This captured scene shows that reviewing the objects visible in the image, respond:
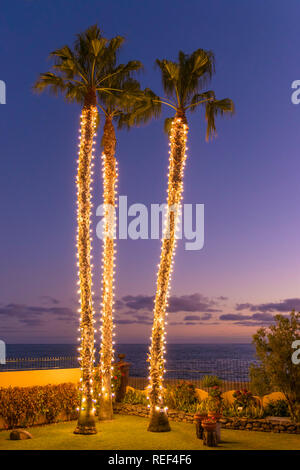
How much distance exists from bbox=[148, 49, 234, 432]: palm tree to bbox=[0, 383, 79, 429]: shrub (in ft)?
10.1

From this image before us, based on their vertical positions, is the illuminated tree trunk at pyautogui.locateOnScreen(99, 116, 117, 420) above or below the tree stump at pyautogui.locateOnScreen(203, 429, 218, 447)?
above

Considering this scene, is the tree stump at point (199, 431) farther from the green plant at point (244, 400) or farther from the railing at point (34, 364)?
the railing at point (34, 364)

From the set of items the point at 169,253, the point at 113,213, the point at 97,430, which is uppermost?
the point at 113,213

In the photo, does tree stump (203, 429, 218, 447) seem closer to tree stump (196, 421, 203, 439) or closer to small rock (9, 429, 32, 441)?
tree stump (196, 421, 203, 439)

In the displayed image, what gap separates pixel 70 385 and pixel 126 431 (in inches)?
120

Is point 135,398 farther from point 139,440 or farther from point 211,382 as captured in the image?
point 139,440

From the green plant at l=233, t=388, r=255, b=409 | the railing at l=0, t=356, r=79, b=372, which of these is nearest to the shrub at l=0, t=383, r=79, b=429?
the railing at l=0, t=356, r=79, b=372

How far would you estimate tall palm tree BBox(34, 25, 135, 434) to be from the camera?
12.0 metres

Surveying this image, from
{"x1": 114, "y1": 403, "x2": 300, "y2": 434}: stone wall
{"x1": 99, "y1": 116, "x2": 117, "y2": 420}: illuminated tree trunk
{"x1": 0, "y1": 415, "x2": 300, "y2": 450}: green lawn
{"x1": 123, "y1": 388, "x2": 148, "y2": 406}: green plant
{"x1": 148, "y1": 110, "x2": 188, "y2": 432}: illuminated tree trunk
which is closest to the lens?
{"x1": 0, "y1": 415, "x2": 300, "y2": 450}: green lawn
